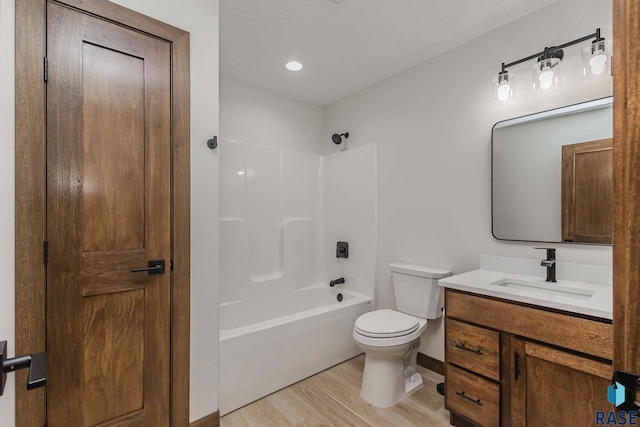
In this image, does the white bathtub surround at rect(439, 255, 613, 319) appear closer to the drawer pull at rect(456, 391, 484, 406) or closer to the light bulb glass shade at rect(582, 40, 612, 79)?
the drawer pull at rect(456, 391, 484, 406)

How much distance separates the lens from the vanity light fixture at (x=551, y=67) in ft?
5.42

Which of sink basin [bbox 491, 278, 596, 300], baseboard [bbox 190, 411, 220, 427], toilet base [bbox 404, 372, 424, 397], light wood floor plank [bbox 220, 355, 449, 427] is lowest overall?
light wood floor plank [bbox 220, 355, 449, 427]

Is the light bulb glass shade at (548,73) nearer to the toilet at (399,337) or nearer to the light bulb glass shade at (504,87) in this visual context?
the light bulb glass shade at (504,87)

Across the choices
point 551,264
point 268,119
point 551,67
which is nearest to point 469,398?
point 551,264

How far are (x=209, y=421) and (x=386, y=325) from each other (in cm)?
121

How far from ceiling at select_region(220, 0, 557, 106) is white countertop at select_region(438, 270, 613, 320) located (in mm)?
1672

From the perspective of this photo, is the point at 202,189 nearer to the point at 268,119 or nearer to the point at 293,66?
the point at 293,66

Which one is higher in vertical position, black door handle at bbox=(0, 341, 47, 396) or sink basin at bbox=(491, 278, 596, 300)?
black door handle at bbox=(0, 341, 47, 396)

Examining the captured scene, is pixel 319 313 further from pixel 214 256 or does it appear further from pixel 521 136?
pixel 521 136

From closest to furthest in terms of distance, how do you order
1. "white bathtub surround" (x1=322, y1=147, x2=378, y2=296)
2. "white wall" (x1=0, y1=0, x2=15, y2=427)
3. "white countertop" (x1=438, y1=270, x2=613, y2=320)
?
"white wall" (x1=0, y1=0, x2=15, y2=427)
"white countertop" (x1=438, y1=270, x2=613, y2=320)
"white bathtub surround" (x1=322, y1=147, x2=378, y2=296)

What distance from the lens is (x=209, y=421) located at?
178cm

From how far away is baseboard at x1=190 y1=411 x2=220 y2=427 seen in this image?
1.74 meters

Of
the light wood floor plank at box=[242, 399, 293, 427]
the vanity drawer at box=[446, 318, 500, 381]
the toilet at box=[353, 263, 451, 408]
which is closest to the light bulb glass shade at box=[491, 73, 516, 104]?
the toilet at box=[353, 263, 451, 408]

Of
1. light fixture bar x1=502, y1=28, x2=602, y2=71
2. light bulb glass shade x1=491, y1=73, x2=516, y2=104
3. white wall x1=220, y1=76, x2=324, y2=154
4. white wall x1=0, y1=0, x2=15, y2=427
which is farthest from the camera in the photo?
white wall x1=220, y1=76, x2=324, y2=154
